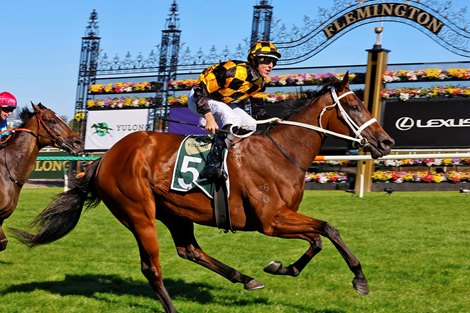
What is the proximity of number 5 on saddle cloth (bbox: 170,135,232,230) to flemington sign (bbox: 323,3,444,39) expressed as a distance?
11.9m

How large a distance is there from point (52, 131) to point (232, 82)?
2.71 metres

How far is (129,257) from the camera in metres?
8.05

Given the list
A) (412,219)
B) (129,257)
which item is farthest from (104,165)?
(412,219)

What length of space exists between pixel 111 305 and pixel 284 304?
57.9 inches

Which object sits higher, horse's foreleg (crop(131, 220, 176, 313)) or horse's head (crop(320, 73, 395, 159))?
horse's head (crop(320, 73, 395, 159))

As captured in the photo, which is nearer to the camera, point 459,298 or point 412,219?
point 459,298

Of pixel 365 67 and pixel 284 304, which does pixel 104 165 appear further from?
pixel 365 67

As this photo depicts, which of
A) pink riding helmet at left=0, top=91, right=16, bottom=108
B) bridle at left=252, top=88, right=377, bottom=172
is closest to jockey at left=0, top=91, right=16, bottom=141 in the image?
pink riding helmet at left=0, top=91, right=16, bottom=108

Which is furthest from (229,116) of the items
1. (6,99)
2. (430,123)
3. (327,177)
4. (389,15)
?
(389,15)

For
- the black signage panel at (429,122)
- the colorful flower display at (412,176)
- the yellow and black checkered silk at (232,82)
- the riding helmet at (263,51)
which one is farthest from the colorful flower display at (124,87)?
the riding helmet at (263,51)

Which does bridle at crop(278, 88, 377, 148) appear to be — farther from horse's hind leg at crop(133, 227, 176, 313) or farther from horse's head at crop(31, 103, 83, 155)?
horse's head at crop(31, 103, 83, 155)

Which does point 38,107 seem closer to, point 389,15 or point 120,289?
point 120,289

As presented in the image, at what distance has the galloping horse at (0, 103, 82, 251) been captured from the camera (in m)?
6.65

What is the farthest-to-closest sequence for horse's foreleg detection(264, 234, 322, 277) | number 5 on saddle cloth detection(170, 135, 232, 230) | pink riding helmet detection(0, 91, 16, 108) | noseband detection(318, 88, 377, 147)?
1. pink riding helmet detection(0, 91, 16, 108)
2. number 5 on saddle cloth detection(170, 135, 232, 230)
3. noseband detection(318, 88, 377, 147)
4. horse's foreleg detection(264, 234, 322, 277)
